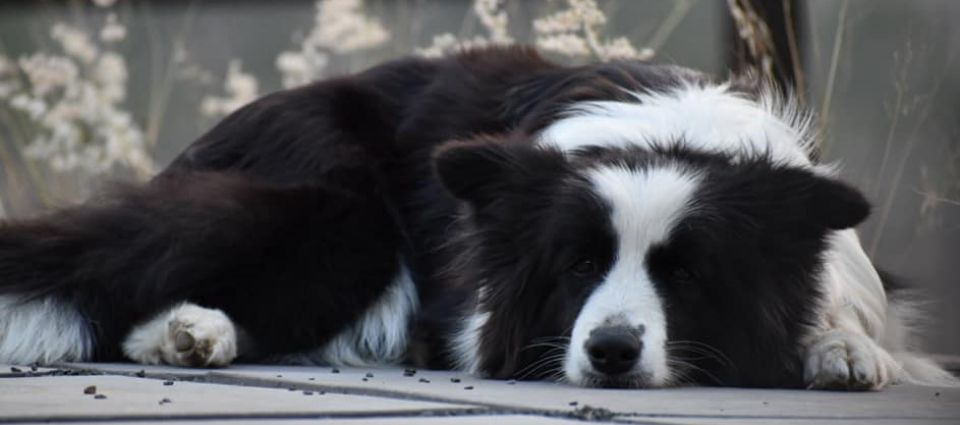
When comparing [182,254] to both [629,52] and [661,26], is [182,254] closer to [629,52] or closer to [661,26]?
[629,52]

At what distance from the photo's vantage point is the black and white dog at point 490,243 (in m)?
4.23

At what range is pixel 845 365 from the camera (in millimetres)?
4258

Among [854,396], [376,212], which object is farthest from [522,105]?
[854,396]

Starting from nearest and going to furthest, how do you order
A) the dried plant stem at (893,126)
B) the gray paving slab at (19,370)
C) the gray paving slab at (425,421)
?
the gray paving slab at (425,421) → the gray paving slab at (19,370) → the dried plant stem at (893,126)

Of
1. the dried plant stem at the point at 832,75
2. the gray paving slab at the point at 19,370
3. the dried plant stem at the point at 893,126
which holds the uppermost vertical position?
the dried plant stem at the point at 832,75

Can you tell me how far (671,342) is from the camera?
4.15 meters

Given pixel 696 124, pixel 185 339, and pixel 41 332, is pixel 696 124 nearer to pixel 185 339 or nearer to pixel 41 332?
pixel 185 339

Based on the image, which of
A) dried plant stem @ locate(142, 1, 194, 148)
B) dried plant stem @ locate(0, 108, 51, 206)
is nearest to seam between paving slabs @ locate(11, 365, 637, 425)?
dried plant stem @ locate(0, 108, 51, 206)

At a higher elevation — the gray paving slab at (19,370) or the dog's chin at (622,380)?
the gray paving slab at (19,370)

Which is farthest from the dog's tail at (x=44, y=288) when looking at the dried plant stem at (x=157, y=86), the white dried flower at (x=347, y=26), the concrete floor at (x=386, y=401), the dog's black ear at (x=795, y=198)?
the dried plant stem at (x=157, y=86)

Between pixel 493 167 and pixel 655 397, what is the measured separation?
42.7 inches

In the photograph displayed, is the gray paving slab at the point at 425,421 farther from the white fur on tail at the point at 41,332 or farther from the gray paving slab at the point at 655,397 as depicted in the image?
the white fur on tail at the point at 41,332

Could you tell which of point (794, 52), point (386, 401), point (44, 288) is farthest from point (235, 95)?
point (386, 401)

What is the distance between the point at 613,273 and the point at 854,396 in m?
Answer: 0.70
